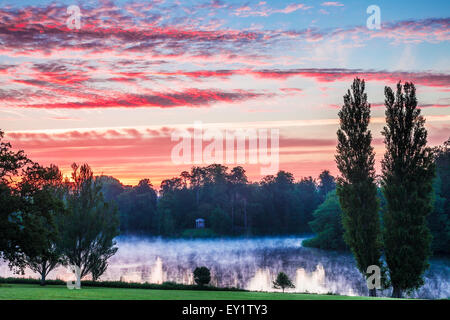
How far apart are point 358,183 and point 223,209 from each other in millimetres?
72929

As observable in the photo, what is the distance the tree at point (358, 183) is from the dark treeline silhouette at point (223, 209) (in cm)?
6691

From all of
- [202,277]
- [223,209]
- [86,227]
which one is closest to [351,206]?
[202,277]

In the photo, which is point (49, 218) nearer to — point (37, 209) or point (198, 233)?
point (37, 209)

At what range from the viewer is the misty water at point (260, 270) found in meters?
36.6

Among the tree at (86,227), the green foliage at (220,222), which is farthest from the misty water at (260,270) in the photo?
the green foliage at (220,222)

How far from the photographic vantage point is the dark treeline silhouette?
100 metres

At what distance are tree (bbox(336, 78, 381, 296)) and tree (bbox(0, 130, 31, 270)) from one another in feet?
70.1

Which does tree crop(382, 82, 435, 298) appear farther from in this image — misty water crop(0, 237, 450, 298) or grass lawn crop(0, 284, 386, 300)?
grass lawn crop(0, 284, 386, 300)

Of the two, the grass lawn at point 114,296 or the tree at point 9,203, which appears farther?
the tree at point 9,203

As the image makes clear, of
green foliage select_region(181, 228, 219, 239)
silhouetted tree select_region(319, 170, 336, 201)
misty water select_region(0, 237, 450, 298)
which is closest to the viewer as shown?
misty water select_region(0, 237, 450, 298)

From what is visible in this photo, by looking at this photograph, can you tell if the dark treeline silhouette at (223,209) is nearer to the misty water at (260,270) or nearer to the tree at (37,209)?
the misty water at (260,270)

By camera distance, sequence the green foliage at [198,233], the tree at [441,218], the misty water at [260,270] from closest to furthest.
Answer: the misty water at [260,270] < the tree at [441,218] < the green foliage at [198,233]

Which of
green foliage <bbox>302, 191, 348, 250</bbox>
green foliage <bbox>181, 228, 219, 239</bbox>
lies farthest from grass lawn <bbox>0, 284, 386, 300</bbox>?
green foliage <bbox>181, 228, 219, 239</bbox>
